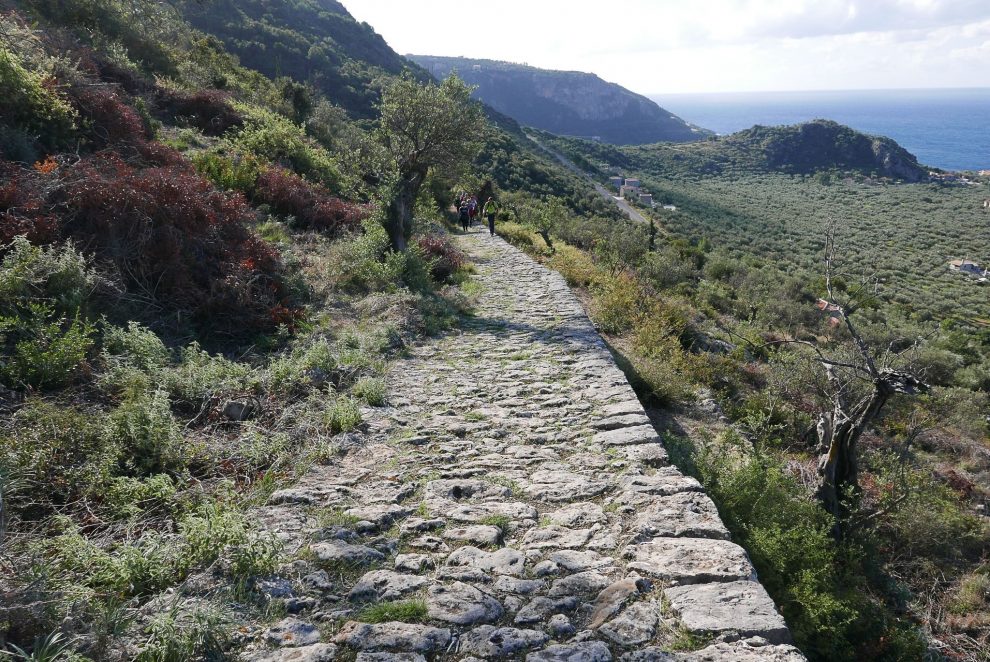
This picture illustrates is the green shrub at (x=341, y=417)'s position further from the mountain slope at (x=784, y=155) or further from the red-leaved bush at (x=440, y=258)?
the mountain slope at (x=784, y=155)

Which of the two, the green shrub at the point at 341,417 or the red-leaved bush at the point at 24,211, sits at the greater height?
the red-leaved bush at the point at 24,211

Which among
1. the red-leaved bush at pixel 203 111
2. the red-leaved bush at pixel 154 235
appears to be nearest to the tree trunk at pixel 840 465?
the red-leaved bush at pixel 154 235

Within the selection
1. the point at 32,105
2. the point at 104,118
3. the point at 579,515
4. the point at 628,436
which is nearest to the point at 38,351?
the point at 579,515

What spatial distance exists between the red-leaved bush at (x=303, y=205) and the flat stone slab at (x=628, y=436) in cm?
936

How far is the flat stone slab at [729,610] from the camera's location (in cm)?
294

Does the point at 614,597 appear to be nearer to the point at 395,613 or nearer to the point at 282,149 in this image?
the point at 395,613

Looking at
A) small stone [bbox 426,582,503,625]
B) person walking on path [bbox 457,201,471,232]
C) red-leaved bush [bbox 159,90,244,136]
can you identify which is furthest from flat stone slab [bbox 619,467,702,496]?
red-leaved bush [bbox 159,90,244,136]

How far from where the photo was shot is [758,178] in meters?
98.7

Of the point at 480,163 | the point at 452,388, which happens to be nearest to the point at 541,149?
the point at 480,163

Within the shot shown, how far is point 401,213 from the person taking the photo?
463 inches

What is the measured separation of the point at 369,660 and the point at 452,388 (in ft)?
12.9

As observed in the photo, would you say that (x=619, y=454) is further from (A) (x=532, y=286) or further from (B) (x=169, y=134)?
(B) (x=169, y=134)

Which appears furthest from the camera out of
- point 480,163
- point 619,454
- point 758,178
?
point 758,178

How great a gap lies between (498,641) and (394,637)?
21.9 inches
